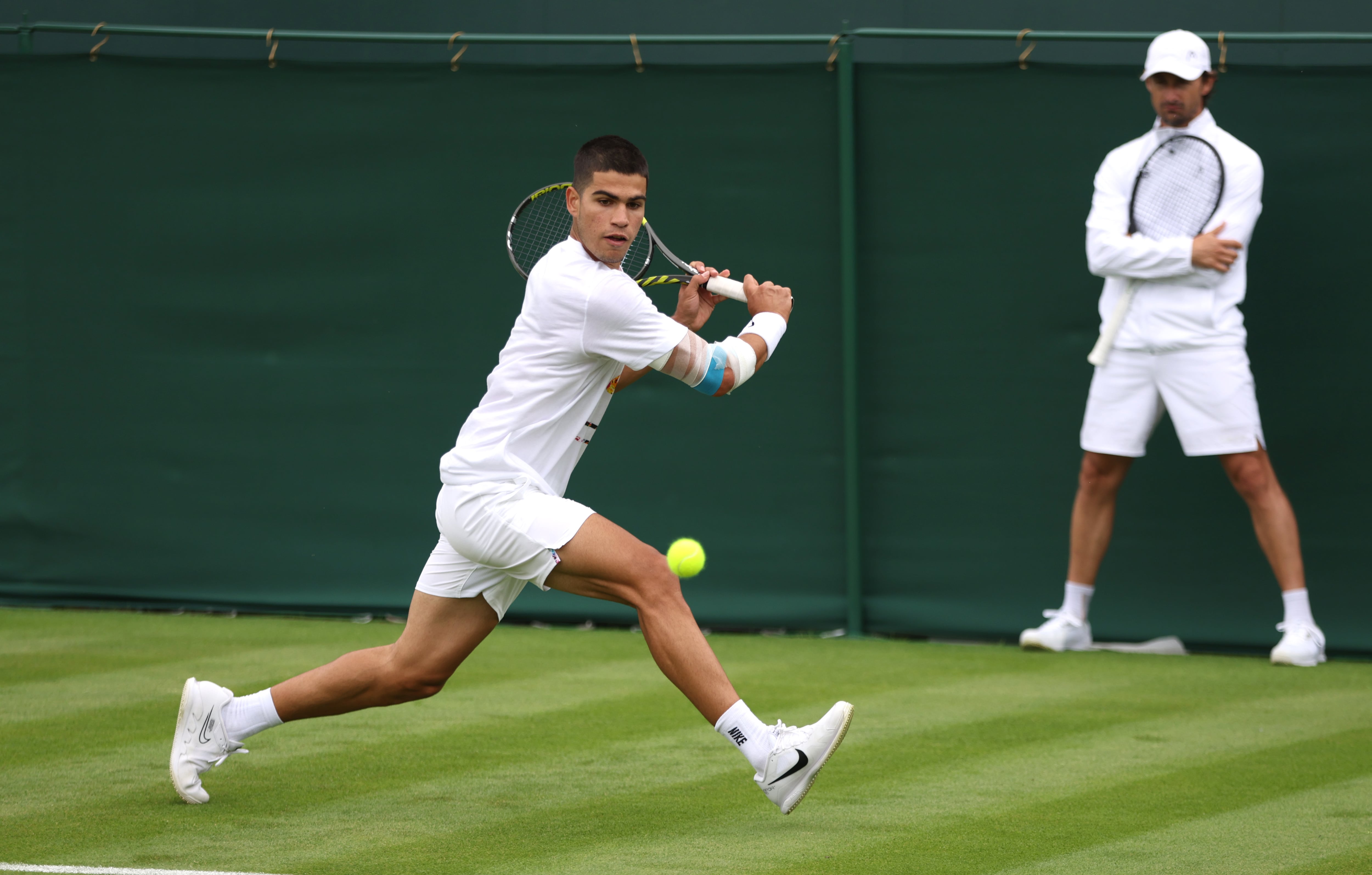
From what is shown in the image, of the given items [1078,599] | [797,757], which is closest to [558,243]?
[797,757]

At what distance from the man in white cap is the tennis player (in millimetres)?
2701

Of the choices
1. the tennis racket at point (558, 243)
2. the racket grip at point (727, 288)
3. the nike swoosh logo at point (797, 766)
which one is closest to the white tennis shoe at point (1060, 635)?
the tennis racket at point (558, 243)

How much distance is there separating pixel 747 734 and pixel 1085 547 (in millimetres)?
3231

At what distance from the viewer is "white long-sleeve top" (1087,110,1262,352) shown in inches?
272

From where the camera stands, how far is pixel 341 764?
5258 mm

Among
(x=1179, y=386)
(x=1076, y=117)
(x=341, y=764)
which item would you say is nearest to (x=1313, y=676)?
(x=1179, y=386)

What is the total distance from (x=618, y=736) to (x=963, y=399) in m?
2.61

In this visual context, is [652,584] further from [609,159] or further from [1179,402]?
[1179,402]

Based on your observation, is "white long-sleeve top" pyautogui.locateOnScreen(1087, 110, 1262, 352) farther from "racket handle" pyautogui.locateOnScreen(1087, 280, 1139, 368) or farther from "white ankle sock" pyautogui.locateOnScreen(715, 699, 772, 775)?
"white ankle sock" pyautogui.locateOnScreen(715, 699, 772, 775)

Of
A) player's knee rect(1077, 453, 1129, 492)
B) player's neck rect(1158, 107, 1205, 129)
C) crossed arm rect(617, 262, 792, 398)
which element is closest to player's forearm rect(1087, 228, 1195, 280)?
player's neck rect(1158, 107, 1205, 129)

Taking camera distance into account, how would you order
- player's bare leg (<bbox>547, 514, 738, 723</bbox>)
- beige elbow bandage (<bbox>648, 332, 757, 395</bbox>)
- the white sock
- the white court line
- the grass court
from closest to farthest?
1. the white court line
2. the grass court
3. player's bare leg (<bbox>547, 514, 738, 723</bbox>)
4. beige elbow bandage (<bbox>648, 332, 757, 395</bbox>)
5. the white sock

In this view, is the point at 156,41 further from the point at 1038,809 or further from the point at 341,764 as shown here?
the point at 1038,809

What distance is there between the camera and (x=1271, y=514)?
689 centimetres

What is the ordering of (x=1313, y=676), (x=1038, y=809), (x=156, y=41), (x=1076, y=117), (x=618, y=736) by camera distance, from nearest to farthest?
1. (x=1038, y=809)
2. (x=618, y=736)
3. (x=1313, y=676)
4. (x=1076, y=117)
5. (x=156, y=41)
